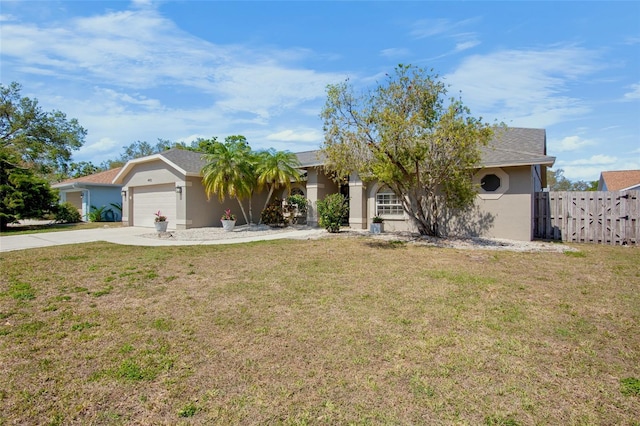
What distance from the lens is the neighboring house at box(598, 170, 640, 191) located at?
27.5m

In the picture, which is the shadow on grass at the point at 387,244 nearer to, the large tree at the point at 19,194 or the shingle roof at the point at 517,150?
the shingle roof at the point at 517,150

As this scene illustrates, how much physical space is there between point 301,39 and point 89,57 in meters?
7.59

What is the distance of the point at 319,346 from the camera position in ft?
12.9

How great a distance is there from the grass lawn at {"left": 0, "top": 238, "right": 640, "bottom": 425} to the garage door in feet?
33.9

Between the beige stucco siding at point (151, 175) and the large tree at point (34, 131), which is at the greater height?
the large tree at point (34, 131)

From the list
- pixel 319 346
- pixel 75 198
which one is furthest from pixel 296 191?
pixel 75 198

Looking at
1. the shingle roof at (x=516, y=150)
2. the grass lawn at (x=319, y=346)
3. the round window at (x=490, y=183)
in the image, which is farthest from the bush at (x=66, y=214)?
the round window at (x=490, y=183)

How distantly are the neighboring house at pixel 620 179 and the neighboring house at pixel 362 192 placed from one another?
16.7 m

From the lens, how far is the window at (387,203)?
15.0 m

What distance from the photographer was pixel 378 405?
283 centimetres

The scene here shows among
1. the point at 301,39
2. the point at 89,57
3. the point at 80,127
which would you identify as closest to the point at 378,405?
the point at 301,39

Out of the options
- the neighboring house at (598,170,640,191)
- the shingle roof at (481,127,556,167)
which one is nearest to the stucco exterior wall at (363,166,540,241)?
the shingle roof at (481,127,556,167)

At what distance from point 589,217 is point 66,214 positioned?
27.8 meters

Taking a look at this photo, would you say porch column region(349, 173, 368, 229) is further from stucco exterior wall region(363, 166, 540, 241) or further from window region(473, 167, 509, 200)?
window region(473, 167, 509, 200)
